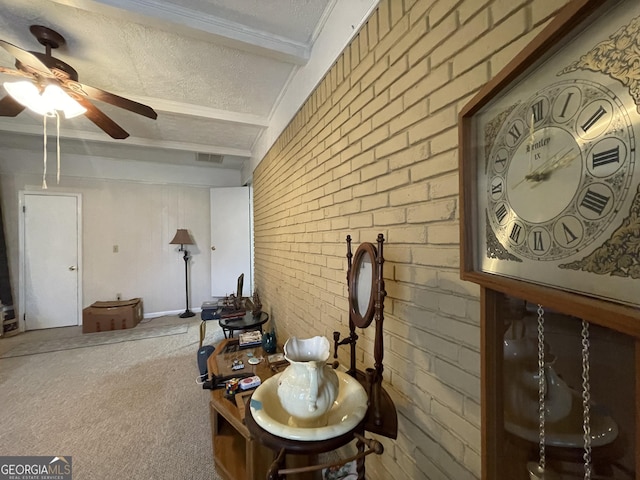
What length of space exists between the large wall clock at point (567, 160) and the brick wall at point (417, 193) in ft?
0.85

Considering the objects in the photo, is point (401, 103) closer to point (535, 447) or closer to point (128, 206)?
point (535, 447)

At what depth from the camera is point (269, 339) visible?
2.17 meters

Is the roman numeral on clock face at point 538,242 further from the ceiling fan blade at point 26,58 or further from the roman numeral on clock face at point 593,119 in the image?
the ceiling fan blade at point 26,58

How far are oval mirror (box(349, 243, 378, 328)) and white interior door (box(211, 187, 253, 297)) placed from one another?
381 cm

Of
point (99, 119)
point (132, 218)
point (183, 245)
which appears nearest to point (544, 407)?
point (99, 119)

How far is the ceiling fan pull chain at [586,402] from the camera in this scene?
437mm

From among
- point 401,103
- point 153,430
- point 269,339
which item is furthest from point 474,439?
point 153,430

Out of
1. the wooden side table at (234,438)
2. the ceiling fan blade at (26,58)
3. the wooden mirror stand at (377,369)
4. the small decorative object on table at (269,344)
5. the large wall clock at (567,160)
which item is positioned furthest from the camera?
the small decorative object on table at (269,344)

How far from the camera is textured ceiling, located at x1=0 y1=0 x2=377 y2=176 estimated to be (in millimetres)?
1421

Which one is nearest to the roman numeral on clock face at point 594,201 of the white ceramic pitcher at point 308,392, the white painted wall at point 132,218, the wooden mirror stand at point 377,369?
the wooden mirror stand at point 377,369

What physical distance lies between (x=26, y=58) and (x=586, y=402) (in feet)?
8.71

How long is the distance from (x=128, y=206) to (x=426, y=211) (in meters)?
5.13

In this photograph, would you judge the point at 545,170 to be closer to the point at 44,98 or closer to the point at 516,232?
the point at 516,232

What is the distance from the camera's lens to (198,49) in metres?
1.77
